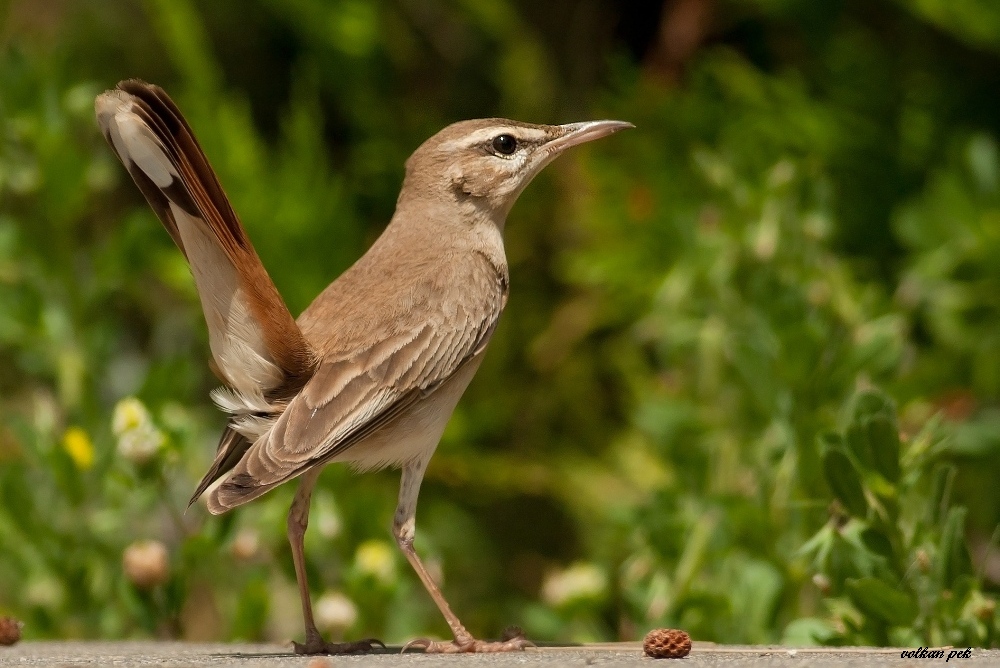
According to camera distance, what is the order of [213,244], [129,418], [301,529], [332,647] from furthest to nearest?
1. [129,418]
2. [301,529]
3. [332,647]
4. [213,244]

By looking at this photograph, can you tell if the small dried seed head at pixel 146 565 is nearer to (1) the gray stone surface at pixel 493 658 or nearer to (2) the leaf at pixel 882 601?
(1) the gray stone surface at pixel 493 658

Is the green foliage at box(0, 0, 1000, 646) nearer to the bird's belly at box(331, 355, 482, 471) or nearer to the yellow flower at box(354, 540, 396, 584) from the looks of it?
the yellow flower at box(354, 540, 396, 584)

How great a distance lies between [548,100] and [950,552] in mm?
3911

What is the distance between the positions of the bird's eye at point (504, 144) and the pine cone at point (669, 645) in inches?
75.8

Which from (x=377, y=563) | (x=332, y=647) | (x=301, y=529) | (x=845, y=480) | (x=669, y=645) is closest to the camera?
(x=669, y=645)

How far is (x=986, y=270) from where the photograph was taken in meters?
5.11

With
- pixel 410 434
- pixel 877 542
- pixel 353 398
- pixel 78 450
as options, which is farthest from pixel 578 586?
pixel 78 450

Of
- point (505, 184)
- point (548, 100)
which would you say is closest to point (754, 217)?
point (505, 184)

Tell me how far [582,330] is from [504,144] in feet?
7.26

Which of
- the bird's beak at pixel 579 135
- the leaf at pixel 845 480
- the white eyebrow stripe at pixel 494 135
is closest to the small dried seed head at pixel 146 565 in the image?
the white eyebrow stripe at pixel 494 135

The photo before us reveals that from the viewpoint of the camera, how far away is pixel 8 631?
3.91 m

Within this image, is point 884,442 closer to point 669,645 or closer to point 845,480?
point 845,480

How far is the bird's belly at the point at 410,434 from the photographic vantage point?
3871 millimetres

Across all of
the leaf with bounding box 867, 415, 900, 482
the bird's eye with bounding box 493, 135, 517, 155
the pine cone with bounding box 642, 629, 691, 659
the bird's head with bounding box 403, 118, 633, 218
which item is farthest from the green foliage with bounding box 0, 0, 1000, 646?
the bird's eye with bounding box 493, 135, 517, 155
